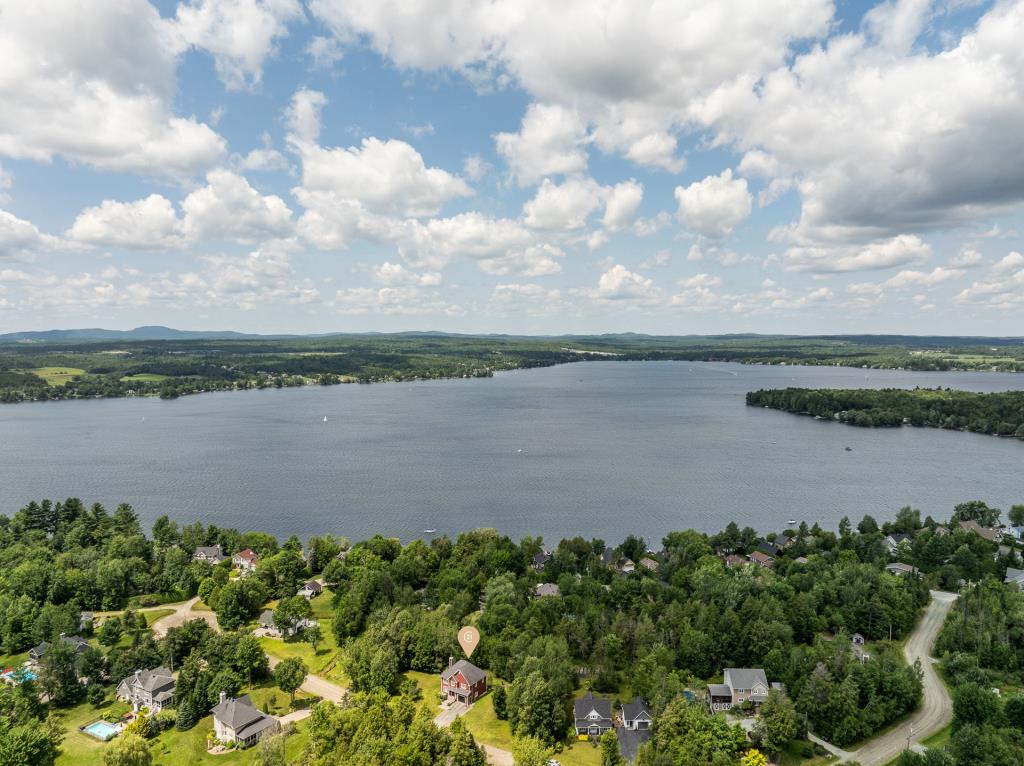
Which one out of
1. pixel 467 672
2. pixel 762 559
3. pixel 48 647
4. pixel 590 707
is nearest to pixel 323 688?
pixel 467 672

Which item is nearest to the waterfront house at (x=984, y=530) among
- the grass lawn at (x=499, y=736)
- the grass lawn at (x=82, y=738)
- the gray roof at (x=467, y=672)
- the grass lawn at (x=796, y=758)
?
the grass lawn at (x=796, y=758)

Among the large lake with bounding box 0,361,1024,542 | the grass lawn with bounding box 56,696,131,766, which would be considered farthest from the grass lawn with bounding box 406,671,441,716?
the large lake with bounding box 0,361,1024,542

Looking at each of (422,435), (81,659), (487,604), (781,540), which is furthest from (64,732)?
(422,435)

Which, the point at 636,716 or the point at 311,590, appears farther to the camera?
the point at 311,590

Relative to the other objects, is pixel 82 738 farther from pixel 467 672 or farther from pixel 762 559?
pixel 762 559

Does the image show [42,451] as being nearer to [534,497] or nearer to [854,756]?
[534,497]

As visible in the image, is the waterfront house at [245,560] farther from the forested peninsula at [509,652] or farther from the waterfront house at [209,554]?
the waterfront house at [209,554]
